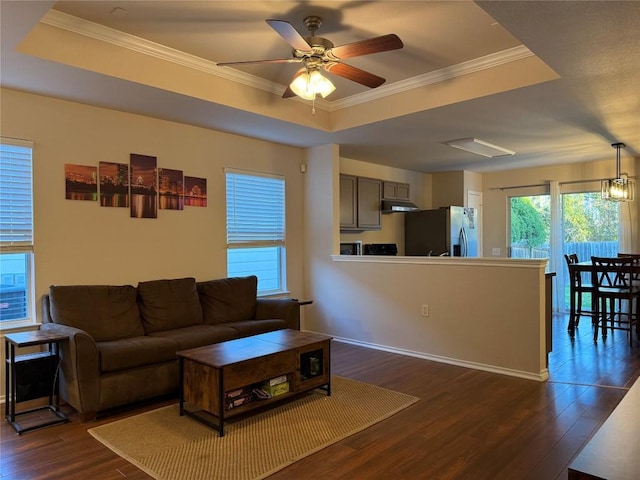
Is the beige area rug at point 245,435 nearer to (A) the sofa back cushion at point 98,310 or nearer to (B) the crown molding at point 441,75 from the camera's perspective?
(A) the sofa back cushion at point 98,310

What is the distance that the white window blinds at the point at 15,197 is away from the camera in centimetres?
339

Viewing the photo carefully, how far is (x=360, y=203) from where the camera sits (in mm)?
6207

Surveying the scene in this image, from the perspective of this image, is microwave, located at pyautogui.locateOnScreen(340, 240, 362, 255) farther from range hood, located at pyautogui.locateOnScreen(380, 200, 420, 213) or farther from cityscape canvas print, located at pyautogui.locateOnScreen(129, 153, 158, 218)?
cityscape canvas print, located at pyautogui.locateOnScreen(129, 153, 158, 218)

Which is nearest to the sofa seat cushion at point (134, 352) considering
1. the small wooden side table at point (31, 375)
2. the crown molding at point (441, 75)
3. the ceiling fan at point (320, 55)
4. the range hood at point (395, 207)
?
the small wooden side table at point (31, 375)

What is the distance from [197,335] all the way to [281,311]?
107cm

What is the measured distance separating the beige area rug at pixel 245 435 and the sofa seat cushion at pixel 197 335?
49cm

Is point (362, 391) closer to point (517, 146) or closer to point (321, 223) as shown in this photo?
point (321, 223)

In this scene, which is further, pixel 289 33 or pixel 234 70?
pixel 234 70

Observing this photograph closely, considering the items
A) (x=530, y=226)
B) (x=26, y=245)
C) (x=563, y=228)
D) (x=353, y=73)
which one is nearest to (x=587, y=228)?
(x=563, y=228)

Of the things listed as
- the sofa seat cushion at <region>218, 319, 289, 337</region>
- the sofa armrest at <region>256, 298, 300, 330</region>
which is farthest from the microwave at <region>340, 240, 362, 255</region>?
the sofa seat cushion at <region>218, 319, 289, 337</region>

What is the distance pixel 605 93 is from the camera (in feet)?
11.7

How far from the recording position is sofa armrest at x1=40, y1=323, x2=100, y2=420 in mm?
2979

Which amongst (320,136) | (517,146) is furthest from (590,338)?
(320,136)

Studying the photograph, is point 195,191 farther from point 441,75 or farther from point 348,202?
point 441,75
